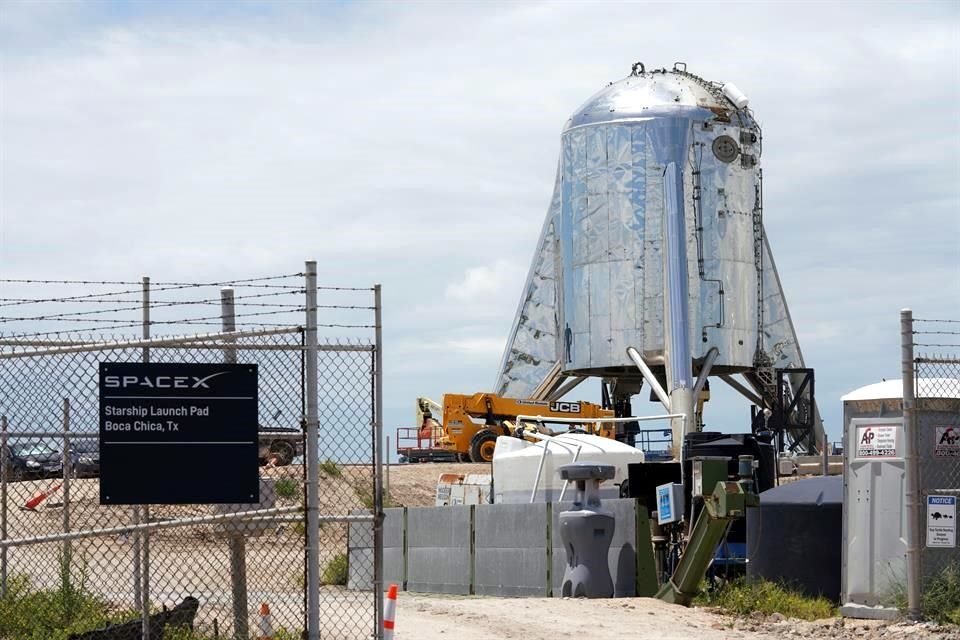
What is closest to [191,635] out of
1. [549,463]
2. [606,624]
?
[606,624]

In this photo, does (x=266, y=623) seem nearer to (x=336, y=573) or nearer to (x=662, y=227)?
(x=336, y=573)

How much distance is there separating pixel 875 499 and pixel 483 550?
264 inches

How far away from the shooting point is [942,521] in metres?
15.7

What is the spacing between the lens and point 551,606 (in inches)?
682

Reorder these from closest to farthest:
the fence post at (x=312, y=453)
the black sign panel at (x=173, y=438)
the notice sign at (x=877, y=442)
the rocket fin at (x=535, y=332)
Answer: the fence post at (x=312, y=453), the black sign panel at (x=173, y=438), the notice sign at (x=877, y=442), the rocket fin at (x=535, y=332)

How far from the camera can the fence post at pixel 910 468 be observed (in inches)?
611

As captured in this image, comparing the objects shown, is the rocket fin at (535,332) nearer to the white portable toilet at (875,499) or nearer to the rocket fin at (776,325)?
the rocket fin at (776,325)

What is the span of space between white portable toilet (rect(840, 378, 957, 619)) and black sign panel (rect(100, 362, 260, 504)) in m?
7.51

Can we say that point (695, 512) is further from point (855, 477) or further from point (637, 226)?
point (637, 226)

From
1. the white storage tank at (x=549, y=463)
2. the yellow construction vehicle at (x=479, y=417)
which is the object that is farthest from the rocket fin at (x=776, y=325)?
the white storage tank at (x=549, y=463)

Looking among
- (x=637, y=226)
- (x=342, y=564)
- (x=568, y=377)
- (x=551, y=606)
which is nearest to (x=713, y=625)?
(x=551, y=606)

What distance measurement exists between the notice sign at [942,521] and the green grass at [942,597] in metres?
0.32

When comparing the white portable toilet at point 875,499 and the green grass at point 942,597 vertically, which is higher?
the white portable toilet at point 875,499

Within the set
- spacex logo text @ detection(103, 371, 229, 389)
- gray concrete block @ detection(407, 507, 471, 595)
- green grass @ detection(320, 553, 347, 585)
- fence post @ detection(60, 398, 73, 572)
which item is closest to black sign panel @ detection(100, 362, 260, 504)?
spacex logo text @ detection(103, 371, 229, 389)
